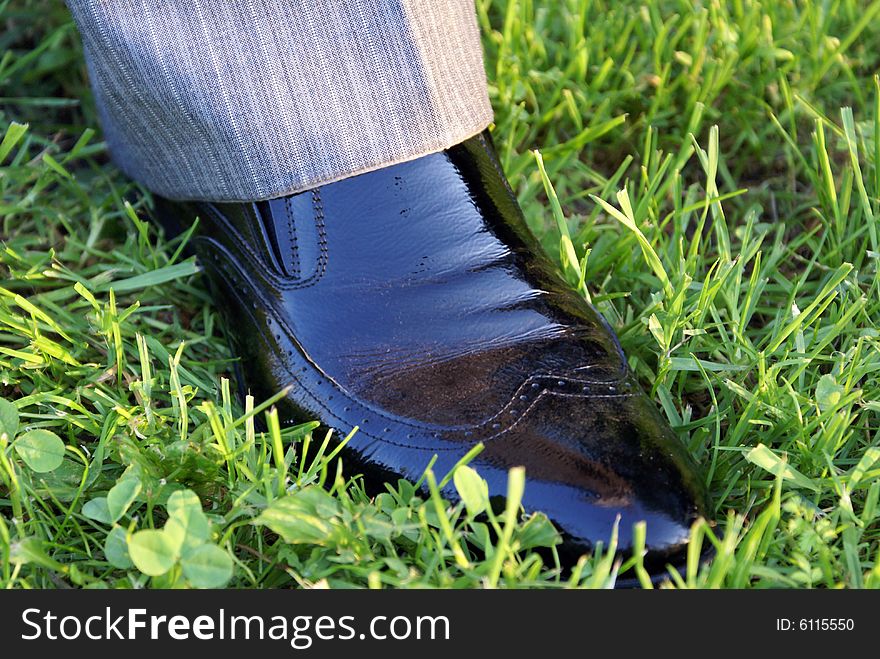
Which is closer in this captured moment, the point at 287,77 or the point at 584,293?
the point at 287,77

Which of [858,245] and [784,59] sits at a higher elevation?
[784,59]

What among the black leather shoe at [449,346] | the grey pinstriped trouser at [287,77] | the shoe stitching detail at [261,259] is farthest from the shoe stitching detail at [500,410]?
the grey pinstriped trouser at [287,77]

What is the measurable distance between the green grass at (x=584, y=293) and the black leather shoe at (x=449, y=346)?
0.19ft

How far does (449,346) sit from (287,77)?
0.43m

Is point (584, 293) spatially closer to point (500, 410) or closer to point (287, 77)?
point (500, 410)

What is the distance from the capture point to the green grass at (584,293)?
1.07 meters

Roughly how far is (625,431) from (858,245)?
0.69m

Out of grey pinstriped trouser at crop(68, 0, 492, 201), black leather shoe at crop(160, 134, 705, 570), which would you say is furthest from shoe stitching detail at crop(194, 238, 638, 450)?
grey pinstriped trouser at crop(68, 0, 492, 201)

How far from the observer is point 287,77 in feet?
4.00

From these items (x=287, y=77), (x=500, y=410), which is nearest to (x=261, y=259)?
(x=287, y=77)

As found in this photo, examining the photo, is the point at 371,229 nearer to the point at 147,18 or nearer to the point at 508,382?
the point at 508,382

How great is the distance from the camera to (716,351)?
1.37 metres

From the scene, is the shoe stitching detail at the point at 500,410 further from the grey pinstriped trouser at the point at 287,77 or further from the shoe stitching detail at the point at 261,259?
the grey pinstriped trouser at the point at 287,77
